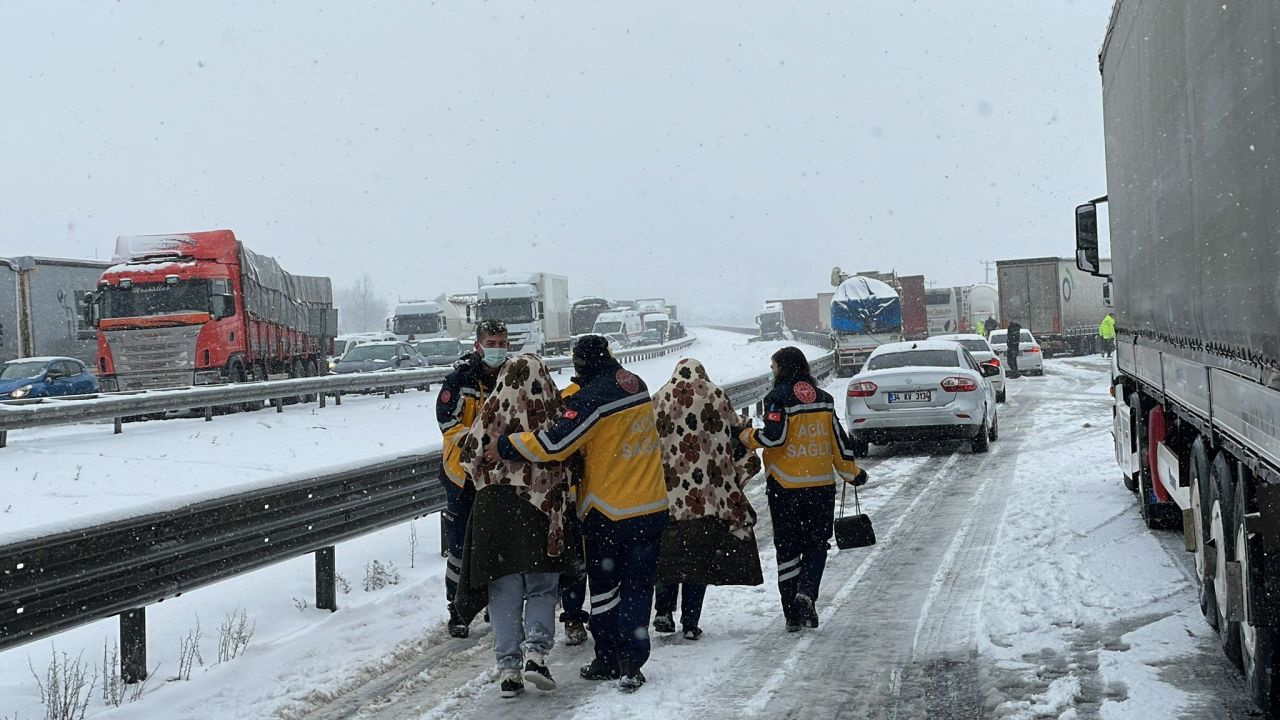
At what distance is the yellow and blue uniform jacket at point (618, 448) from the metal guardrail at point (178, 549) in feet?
6.94

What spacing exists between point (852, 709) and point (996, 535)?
484 cm

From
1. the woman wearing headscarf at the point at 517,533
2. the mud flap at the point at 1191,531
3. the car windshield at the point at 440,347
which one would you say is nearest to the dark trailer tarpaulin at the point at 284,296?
the car windshield at the point at 440,347

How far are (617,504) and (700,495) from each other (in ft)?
3.20

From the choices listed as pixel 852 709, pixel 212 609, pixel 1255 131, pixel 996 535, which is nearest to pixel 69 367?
pixel 212 609

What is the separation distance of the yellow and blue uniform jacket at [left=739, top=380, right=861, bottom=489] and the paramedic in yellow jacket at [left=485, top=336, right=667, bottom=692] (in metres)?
1.19

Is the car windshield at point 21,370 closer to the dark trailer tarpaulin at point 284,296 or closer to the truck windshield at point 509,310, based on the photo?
the dark trailer tarpaulin at point 284,296

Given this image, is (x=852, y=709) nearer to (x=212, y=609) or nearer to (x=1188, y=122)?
(x=1188, y=122)

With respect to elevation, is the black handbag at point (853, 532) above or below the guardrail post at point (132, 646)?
above

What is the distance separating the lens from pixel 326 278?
39969 millimetres

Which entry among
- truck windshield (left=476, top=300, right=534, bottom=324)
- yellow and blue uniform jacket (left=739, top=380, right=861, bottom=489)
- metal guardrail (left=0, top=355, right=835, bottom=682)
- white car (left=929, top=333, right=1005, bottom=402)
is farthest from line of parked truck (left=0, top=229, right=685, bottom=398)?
yellow and blue uniform jacket (left=739, top=380, right=861, bottom=489)

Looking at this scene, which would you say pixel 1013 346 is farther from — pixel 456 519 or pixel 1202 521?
pixel 456 519

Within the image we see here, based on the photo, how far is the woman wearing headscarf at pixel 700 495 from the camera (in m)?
6.85

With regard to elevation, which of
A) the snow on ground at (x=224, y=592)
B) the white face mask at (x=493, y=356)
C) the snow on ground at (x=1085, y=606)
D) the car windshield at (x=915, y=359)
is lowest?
the snow on ground at (x=1085, y=606)

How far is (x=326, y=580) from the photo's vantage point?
8.12m
